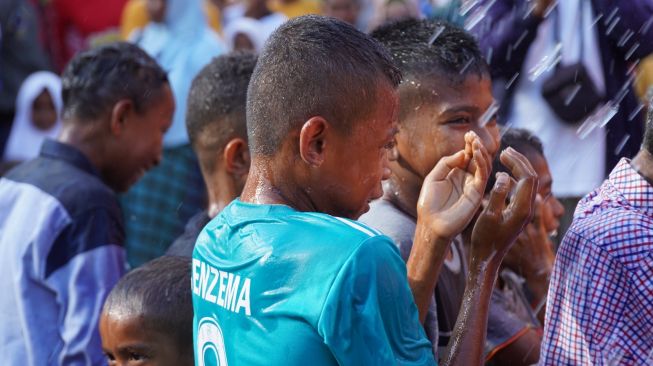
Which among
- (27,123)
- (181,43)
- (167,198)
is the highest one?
(181,43)

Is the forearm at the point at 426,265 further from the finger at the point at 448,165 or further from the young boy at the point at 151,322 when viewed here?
the young boy at the point at 151,322

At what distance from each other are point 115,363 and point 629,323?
162 centimetres

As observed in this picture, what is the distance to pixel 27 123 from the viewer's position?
917 centimetres

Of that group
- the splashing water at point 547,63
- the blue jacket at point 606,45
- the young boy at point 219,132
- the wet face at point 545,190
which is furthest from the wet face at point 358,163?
the splashing water at point 547,63

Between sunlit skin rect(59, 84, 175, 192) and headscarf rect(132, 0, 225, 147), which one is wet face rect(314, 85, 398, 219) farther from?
headscarf rect(132, 0, 225, 147)

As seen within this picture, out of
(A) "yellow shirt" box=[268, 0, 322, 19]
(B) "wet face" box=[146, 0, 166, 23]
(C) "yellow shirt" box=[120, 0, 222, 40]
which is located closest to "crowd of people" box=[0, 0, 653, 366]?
(B) "wet face" box=[146, 0, 166, 23]

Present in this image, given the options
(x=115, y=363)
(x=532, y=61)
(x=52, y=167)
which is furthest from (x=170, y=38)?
(x=115, y=363)

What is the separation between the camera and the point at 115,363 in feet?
11.3

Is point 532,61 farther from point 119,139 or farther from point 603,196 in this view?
point 603,196

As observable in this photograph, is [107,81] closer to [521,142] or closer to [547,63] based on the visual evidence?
[521,142]

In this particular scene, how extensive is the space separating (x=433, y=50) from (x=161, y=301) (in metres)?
1.23

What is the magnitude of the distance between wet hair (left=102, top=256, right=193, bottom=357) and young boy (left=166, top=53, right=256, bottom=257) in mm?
530

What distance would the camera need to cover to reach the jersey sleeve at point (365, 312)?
2234 mm

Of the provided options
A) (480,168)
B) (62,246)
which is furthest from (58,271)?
(480,168)
